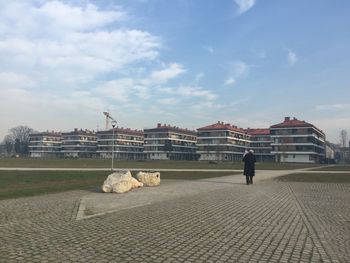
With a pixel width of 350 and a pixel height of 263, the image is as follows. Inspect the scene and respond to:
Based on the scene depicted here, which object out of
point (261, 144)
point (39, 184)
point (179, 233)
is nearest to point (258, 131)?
point (261, 144)

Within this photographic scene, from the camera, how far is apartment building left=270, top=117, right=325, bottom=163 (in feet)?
385

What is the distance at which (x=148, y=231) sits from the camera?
8289 mm

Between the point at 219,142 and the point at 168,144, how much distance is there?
782 inches

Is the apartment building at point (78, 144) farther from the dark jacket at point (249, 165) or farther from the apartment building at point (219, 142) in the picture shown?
the dark jacket at point (249, 165)

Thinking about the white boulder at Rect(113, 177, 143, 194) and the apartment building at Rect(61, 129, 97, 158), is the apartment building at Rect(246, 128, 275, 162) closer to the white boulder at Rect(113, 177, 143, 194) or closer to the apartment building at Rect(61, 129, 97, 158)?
the apartment building at Rect(61, 129, 97, 158)

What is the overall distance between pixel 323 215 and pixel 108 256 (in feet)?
23.0

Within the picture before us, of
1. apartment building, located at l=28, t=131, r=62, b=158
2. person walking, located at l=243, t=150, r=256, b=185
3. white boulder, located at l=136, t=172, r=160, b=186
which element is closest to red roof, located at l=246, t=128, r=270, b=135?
apartment building, located at l=28, t=131, r=62, b=158

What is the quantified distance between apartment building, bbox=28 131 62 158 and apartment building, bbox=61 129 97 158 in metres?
7.01

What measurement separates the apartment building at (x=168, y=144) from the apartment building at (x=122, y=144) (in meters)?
10.9

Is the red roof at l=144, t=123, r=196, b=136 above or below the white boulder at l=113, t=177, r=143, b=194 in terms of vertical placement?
above


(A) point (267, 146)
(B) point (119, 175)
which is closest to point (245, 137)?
(A) point (267, 146)

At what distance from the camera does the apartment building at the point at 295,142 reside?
11722cm

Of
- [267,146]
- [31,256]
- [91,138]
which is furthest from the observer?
[91,138]

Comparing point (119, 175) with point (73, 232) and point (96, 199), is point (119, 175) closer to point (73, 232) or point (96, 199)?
point (96, 199)
